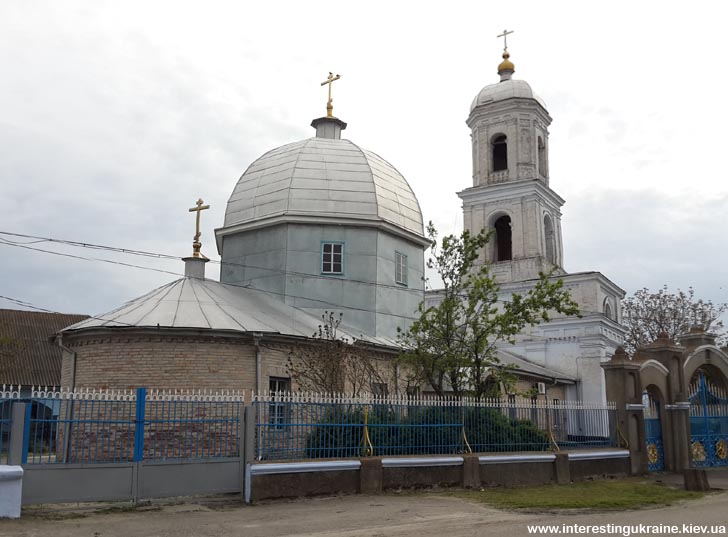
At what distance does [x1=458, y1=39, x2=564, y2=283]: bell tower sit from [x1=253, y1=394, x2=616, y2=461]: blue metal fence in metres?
16.2

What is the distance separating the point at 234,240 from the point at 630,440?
1204 cm

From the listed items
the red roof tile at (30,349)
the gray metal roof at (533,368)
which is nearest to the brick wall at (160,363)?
the red roof tile at (30,349)

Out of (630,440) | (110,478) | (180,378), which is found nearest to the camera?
(110,478)

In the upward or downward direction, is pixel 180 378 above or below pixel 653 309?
below

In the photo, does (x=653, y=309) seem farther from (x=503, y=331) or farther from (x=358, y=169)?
(x=503, y=331)

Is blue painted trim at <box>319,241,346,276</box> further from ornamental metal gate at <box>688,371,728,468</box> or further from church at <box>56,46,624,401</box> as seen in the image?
ornamental metal gate at <box>688,371,728,468</box>

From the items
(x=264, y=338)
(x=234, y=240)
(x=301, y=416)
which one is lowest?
(x=301, y=416)

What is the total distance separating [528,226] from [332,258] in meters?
14.2

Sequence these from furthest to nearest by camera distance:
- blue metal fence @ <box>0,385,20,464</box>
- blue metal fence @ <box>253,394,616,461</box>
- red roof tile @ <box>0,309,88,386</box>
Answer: red roof tile @ <box>0,309,88,386</box>, blue metal fence @ <box>253,394,616,461</box>, blue metal fence @ <box>0,385,20,464</box>

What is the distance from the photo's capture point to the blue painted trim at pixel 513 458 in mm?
13691

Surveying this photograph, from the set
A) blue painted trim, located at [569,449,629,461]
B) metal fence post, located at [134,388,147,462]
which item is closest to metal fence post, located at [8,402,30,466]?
metal fence post, located at [134,388,147,462]

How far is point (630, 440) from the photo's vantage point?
55.5 ft

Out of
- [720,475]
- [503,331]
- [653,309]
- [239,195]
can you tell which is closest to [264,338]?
[503,331]

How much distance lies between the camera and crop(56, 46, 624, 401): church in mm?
15594
